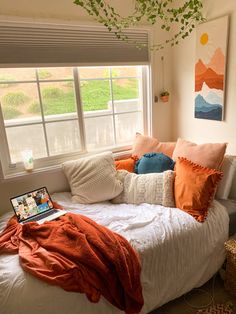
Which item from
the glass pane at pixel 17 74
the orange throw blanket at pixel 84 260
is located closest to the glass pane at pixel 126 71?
the glass pane at pixel 17 74

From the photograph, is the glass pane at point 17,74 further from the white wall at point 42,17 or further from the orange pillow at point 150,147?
the orange pillow at point 150,147

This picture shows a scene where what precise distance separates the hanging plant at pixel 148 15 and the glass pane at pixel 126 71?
250 millimetres

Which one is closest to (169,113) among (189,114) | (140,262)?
(189,114)

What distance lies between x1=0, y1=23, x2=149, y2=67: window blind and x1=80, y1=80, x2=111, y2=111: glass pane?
22 centimetres

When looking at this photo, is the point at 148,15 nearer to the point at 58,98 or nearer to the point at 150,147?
the point at 58,98

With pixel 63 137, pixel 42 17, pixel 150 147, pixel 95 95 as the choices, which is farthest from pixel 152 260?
pixel 42 17

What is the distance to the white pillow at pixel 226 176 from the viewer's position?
6.22 feet

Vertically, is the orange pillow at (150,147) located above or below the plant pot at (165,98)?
below

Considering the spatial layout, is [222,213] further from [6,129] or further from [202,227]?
[6,129]

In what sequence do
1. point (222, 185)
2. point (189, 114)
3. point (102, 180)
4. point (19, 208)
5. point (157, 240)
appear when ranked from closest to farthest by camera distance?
point (157, 240) < point (19, 208) < point (222, 185) < point (102, 180) < point (189, 114)

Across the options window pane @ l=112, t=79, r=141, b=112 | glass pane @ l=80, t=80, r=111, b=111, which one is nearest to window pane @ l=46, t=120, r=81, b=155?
glass pane @ l=80, t=80, r=111, b=111

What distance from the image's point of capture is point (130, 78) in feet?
8.34

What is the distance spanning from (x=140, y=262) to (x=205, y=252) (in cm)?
51

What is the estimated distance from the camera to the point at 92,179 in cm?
207
